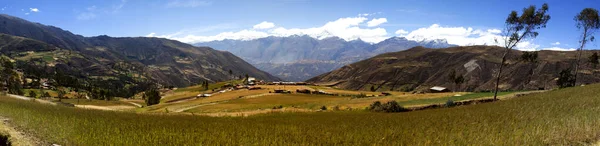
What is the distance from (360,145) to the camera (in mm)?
12195

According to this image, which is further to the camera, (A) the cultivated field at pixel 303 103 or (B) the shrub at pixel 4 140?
(A) the cultivated field at pixel 303 103

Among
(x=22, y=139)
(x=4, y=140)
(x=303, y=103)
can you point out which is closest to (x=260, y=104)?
(x=303, y=103)

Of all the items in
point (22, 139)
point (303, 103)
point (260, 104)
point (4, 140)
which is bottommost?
point (260, 104)

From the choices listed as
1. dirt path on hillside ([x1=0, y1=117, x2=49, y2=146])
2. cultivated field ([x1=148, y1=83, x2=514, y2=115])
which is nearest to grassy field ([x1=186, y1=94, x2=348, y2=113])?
cultivated field ([x1=148, y1=83, x2=514, y2=115])

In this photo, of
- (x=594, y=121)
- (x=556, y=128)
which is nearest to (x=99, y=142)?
Answer: (x=556, y=128)

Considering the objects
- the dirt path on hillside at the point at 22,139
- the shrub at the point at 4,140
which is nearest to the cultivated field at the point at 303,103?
the dirt path on hillside at the point at 22,139

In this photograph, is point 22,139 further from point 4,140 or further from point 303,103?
point 303,103

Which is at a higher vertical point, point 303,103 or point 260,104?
point 303,103

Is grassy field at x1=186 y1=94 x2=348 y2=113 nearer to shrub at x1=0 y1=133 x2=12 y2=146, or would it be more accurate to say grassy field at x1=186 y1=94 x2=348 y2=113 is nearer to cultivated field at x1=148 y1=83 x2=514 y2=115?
cultivated field at x1=148 y1=83 x2=514 y2=115

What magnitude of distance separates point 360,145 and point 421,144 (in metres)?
2.23

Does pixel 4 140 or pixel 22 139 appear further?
pixel 22 139

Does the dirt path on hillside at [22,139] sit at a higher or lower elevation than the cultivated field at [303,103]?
higher

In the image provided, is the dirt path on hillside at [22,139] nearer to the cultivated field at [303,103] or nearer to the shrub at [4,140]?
the shrub at [4,140]

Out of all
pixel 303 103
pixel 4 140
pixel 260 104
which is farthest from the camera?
→ pixel 303 103
